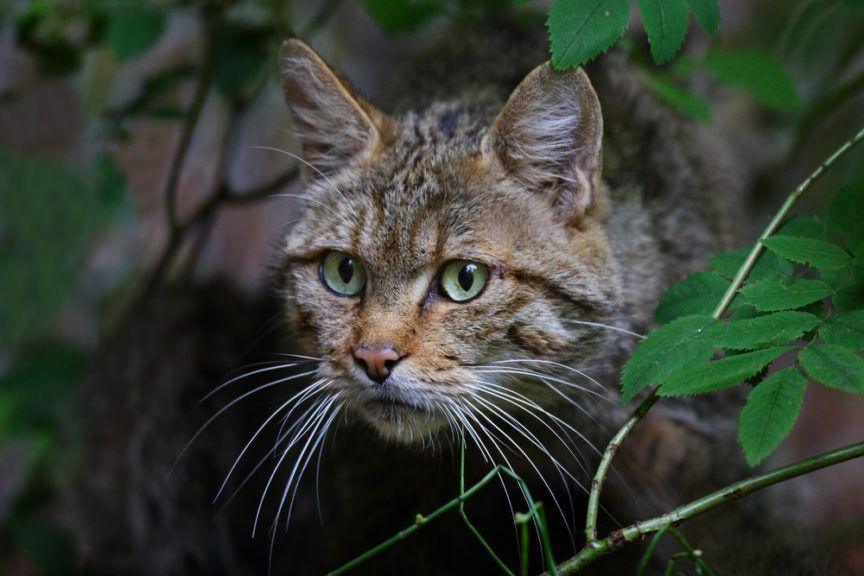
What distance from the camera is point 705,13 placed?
6.81 ft

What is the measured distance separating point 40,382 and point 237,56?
5.35 feet

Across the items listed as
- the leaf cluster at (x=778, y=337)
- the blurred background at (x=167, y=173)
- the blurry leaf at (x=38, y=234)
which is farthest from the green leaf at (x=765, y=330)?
the blurry leaf at (x=38, y=234)

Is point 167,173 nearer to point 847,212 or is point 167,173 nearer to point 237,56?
point 237,56

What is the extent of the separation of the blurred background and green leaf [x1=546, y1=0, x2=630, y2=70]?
138 cm

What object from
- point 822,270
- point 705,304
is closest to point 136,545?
point 705,304

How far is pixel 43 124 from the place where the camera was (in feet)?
15.4

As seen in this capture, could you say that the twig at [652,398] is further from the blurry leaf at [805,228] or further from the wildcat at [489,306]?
the wildcat at [489,306]

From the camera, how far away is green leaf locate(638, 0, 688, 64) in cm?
204

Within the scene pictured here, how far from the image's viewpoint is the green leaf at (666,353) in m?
1.86

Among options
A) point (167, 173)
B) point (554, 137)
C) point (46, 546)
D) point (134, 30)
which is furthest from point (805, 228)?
point (167, 173)

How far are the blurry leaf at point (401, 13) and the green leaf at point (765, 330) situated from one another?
6.20 feet

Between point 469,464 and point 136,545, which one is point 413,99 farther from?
point 136,545

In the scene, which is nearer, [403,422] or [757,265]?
[757,265]

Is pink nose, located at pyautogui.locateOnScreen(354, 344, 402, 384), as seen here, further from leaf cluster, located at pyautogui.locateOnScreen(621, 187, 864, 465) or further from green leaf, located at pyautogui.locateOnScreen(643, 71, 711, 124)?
green leaf, located at pyautogui.locateOnScreen(643, 71, 711, 124)
